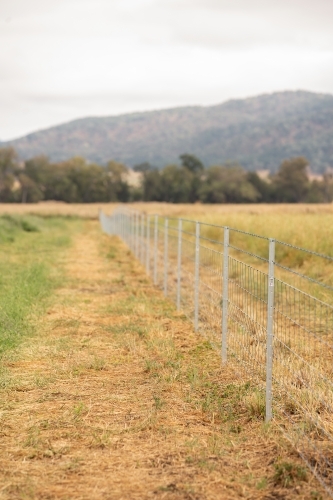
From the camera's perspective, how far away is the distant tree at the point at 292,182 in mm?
107438

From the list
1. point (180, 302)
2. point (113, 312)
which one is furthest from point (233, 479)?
point (180, 302)

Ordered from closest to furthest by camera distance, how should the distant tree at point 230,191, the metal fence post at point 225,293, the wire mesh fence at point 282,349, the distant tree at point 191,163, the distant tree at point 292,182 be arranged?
the wire mesh fence at point 282,349 < the metal fence post at point 225,293 < the distant tree at point 230,191 < the distant tree at point 292,182 < the distant tree at point 191,163

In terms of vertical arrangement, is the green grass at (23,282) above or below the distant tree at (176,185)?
below

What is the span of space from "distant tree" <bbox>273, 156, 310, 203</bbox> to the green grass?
81948 mm

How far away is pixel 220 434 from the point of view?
5938mm

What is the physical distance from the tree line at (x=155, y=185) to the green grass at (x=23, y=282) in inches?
3010

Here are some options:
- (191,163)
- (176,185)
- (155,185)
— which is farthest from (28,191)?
(191,163)

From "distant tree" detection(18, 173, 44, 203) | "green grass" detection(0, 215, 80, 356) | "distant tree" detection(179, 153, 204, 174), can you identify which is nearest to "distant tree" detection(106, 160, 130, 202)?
"distant tree" detection(18, 173, 44, 203)

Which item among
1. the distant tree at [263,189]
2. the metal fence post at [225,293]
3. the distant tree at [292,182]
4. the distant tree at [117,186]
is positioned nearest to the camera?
the metal fence post at [225,293]

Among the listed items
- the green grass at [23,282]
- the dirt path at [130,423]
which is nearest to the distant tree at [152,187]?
the green grass at [23,282]

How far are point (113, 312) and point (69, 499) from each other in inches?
288

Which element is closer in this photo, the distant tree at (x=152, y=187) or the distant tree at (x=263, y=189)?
the distant tree at (x=152, y=187)

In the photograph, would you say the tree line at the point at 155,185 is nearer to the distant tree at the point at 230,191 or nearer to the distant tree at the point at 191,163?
the distant tree at the point at 230,191

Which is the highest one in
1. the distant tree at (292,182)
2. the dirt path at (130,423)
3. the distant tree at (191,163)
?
the distant tree at (191,163)
